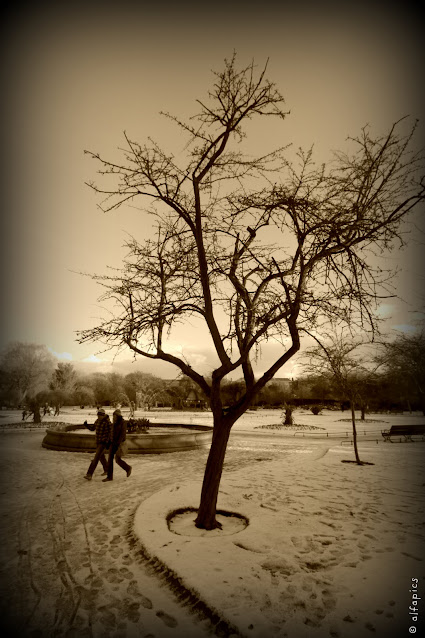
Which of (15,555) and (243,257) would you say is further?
(243,257)

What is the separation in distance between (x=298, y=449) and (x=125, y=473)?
29.3 feet

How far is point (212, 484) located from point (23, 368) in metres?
43.7

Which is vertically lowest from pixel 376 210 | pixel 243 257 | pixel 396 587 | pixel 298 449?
pixel 298 449

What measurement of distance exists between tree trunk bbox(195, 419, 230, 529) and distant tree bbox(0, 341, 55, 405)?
4094cm

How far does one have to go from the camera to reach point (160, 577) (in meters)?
3.93

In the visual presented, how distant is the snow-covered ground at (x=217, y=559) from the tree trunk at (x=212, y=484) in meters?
0.24

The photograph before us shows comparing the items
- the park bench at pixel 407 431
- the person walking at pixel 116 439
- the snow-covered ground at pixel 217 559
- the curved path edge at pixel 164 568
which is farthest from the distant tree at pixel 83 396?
the curved path edge at pixel 164 568

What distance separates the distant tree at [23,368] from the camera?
41.0 metres

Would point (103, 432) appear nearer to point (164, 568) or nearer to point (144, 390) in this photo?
point (164, 568)

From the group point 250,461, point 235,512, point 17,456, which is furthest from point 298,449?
point 17,456

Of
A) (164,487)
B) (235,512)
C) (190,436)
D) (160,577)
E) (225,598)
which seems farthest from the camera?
(190,436)

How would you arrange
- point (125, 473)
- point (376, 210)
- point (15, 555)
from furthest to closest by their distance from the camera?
point (125, 473) → point (376, 210) → point (15, 555)

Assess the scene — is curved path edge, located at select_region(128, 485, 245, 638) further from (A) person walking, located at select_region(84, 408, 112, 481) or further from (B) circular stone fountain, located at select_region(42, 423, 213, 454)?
(B) circular stone fountain, located at select_region(42, 423, 213, 454)

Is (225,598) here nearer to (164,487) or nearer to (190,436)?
(164,487)
